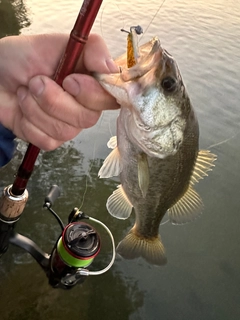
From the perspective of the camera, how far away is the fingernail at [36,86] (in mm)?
1347

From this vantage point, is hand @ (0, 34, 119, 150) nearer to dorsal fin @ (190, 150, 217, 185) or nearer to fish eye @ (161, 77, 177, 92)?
fish eye @ (161, 77, 177, 92)

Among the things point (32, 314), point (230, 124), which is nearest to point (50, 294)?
point (32, 314)

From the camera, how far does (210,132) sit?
4309 millimetres

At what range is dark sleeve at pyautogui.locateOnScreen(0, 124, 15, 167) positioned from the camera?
1.68 m

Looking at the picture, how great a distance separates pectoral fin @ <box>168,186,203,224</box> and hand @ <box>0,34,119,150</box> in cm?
66

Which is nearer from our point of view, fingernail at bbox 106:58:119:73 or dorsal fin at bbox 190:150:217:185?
fingernail at bbox 106:58:119:73

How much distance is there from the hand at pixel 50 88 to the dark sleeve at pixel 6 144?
13cm

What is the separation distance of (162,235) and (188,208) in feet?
4.97

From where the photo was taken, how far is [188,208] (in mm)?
1894

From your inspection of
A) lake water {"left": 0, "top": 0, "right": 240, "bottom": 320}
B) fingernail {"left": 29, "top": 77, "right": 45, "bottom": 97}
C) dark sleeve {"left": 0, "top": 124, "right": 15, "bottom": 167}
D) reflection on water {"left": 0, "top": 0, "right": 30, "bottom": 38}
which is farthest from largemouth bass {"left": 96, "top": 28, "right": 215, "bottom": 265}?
reflection on water {"left": 0, "top": 0, "right": 30, "bottom": 38}

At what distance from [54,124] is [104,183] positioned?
2308mm

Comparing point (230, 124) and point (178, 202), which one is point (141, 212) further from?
point (230, 124)

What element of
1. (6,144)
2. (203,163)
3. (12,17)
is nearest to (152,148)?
(203,163)

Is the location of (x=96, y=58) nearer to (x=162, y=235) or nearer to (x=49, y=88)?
(x=49, y=88)
